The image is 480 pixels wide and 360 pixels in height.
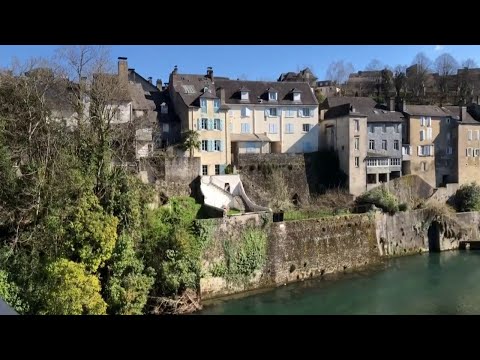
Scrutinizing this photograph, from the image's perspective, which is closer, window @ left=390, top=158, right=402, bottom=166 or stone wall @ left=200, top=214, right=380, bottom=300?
stone wall @ left=200, top=214, right=380, bottom=300

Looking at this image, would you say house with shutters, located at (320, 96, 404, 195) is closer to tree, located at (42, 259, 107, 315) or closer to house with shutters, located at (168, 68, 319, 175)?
house with shutters, located at (168, 68, 319, 175)

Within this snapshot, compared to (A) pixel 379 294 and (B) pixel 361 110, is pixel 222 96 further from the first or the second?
(A) pixel 379 294

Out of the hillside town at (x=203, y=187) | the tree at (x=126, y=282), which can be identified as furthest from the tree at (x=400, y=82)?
the tree at (x=126, y=282)

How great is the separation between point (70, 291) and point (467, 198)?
24.8m

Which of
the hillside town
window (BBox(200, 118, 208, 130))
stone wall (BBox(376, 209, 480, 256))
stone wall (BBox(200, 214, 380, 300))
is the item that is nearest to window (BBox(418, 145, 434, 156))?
the hillside town

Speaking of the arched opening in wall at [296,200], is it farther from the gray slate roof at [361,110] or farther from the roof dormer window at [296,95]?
the roof dormer window at [296,95]

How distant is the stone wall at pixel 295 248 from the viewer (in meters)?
18.0

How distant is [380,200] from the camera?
25.3 metres

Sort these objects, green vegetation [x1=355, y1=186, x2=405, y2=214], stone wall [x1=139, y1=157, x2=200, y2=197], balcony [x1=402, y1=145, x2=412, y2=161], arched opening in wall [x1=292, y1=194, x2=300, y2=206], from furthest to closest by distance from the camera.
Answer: balcony [x1=402, y1=145, x2=412, y2=161] → arched opening in wall [x1=292, y1=194, x2=300, y2=206] → green vegetation [x1=355, y1=186, x2=405, y2=214] → stone wall [x1=139, y1=157, x2=200, y2=197]

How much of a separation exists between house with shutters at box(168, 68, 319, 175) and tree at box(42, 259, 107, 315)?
1376 cm

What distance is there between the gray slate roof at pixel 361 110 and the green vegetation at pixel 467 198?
231 inches

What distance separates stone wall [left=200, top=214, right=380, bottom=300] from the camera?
18.0m
